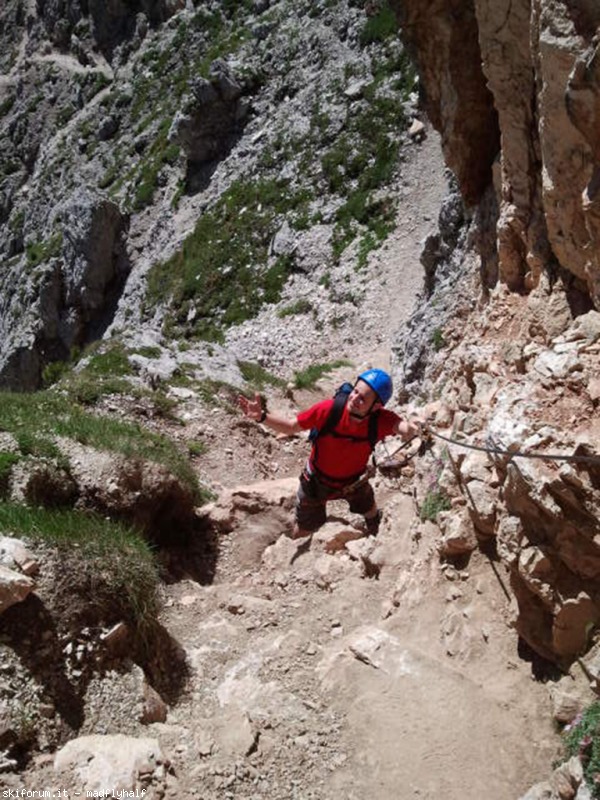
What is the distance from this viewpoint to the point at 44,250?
44.6 m

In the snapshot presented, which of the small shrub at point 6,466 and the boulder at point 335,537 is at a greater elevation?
the boulder at point 335,537

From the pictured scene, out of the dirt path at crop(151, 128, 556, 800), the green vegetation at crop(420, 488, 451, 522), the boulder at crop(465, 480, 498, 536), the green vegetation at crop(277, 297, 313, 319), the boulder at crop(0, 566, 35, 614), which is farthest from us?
the green vegetation at crop(277, 297, 313, 319)

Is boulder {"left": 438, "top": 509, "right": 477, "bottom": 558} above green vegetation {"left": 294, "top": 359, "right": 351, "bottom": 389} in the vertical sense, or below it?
above

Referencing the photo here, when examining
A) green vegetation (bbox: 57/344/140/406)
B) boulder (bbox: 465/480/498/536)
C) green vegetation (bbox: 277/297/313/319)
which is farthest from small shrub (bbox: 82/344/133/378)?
green vegetation (bbox: 277/297/313/319)

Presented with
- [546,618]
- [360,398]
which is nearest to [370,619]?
[546,618]

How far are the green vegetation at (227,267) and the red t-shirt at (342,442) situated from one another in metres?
21.4

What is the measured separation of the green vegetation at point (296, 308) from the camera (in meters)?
27.5

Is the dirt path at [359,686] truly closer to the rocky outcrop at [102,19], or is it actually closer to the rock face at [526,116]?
the rock face at [526,116]

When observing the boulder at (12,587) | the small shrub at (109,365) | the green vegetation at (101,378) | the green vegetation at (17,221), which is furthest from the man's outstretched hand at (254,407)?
the green vegetation at (17,221)

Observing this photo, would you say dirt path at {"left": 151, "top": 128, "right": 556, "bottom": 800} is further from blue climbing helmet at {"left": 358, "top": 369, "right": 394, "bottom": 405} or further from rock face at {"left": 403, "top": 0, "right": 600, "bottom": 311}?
rock face at {"left": 403, "top": 0, "right": 600, "bottom": 311}

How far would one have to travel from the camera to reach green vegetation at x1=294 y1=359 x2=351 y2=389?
1941 cm

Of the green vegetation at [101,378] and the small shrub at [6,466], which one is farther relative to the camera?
the green vegetation at [101,378]

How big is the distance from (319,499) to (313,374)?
1259 centimetres

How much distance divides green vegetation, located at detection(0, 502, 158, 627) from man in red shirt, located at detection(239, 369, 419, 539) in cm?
182
